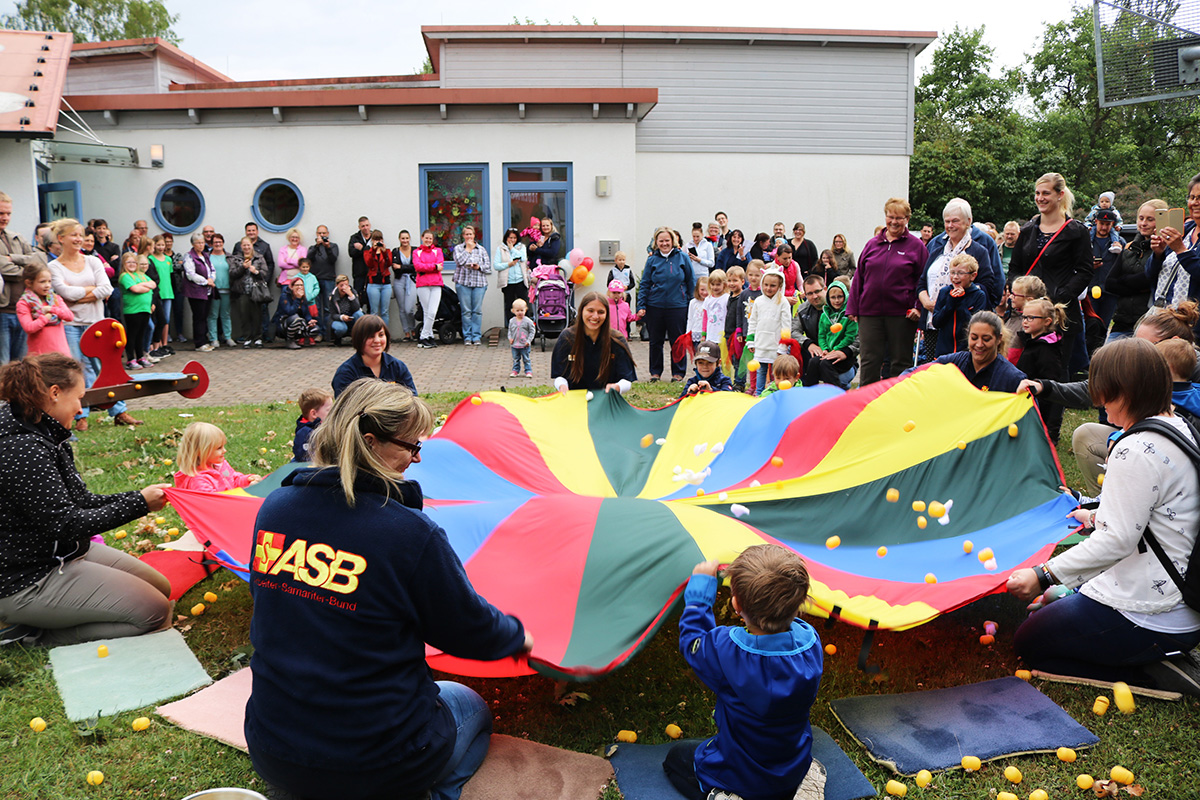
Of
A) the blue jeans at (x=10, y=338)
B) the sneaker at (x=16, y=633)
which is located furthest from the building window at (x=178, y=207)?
the sneaker at (x=16, y=633)

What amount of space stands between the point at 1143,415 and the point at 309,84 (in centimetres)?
1815

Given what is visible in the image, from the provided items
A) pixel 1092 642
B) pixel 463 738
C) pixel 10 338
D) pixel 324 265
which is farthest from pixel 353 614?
pixel 324 265

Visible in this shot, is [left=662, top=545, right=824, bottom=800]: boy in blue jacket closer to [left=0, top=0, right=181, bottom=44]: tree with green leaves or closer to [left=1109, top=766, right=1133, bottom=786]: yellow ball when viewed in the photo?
[left=1109, top=766, right=1133, bottom=786]: yellow ball

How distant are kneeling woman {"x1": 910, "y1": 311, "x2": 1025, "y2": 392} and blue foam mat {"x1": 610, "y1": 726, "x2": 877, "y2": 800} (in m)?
2.49

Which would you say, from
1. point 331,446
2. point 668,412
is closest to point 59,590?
point 331,446

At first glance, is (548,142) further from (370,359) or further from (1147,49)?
(370,359)

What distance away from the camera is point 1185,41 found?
24.3 feet

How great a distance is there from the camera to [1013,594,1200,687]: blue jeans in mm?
3219

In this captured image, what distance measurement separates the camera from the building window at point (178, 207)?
44.5ft

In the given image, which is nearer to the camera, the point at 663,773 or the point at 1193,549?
the point at 663,773

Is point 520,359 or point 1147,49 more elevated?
point 1147,49

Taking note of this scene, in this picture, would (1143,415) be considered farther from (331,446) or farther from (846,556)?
(331,446)

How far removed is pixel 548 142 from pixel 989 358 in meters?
10.4

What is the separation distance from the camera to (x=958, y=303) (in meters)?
6.17
